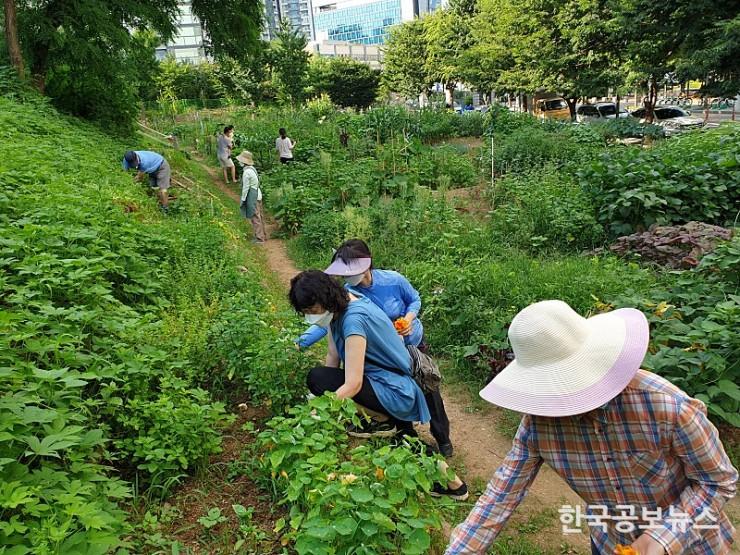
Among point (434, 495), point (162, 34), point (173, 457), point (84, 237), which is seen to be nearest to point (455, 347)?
point (434, 495)

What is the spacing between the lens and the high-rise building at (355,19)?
151375mm

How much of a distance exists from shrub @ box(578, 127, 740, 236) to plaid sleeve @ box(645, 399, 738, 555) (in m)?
5.92

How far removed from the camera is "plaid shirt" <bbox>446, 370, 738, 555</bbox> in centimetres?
156

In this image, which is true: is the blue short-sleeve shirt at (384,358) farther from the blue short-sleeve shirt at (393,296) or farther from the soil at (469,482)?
the soil at (469,482)

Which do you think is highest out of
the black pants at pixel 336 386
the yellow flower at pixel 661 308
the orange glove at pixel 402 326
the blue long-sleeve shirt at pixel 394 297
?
the blue long-sleeve shirt at pixel 394 297

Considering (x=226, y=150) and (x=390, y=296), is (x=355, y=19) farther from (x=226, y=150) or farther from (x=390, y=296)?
(x=390, y=296)

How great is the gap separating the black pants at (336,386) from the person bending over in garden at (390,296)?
0.29m

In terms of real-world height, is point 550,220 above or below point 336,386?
below

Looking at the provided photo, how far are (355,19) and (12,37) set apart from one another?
529 ft

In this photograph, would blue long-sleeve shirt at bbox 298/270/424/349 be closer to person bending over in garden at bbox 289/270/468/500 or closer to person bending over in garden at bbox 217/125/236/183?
person bending over in garden at bbox 289/270/468/500

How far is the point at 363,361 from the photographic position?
9.78ft

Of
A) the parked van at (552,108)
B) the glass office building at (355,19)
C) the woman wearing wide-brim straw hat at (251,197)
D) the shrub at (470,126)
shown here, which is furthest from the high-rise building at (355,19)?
the woman wearing wide-brim straw hat at (251,197)

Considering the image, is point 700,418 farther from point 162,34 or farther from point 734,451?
point 162,34

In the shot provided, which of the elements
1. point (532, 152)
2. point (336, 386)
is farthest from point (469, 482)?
point (532, 152)
